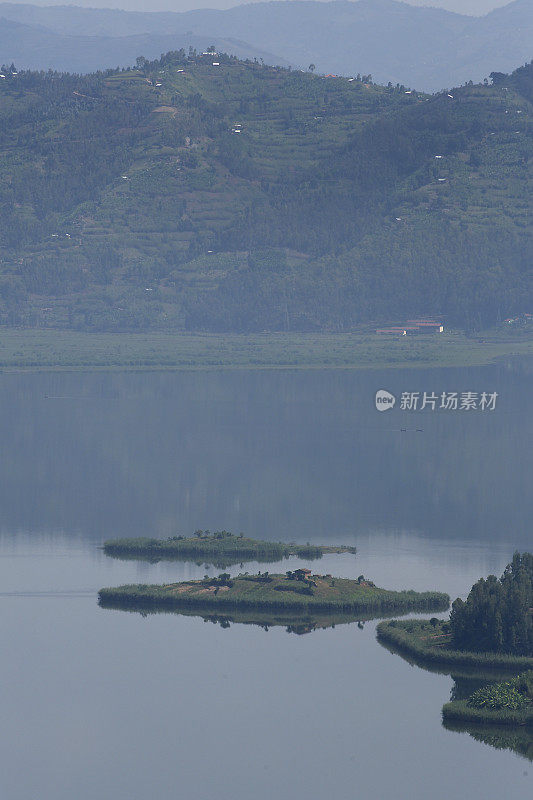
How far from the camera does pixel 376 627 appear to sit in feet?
274

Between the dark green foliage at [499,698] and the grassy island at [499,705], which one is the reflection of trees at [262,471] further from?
the dark green foliage at [499,698]

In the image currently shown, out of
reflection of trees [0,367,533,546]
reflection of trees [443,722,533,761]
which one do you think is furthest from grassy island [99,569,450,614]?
reflection of trees [0,367,533,546]

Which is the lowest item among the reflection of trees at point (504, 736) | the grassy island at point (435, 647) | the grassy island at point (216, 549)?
the reflection of trees at point (504, 736)

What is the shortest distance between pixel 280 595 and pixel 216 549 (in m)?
16.3

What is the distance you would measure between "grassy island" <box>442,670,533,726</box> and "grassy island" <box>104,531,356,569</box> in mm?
31948

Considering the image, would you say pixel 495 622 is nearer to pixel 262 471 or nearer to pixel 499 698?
pixel 499 698

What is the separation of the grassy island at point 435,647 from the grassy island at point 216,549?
20226 mm

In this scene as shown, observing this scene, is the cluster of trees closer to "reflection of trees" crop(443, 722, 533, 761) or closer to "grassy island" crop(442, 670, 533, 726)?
"grassy island" crop(442, 670, 533, 726)

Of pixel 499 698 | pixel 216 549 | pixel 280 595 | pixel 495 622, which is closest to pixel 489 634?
pixel 495 622

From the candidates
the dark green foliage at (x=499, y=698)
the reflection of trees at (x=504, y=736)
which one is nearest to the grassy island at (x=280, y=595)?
the dark green foliage at (x=499, y=698)

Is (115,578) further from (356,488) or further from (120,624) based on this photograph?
(356,488)

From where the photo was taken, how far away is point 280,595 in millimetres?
86750

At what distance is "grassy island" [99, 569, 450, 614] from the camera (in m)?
86.3

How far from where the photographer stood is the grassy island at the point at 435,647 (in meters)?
75.1
